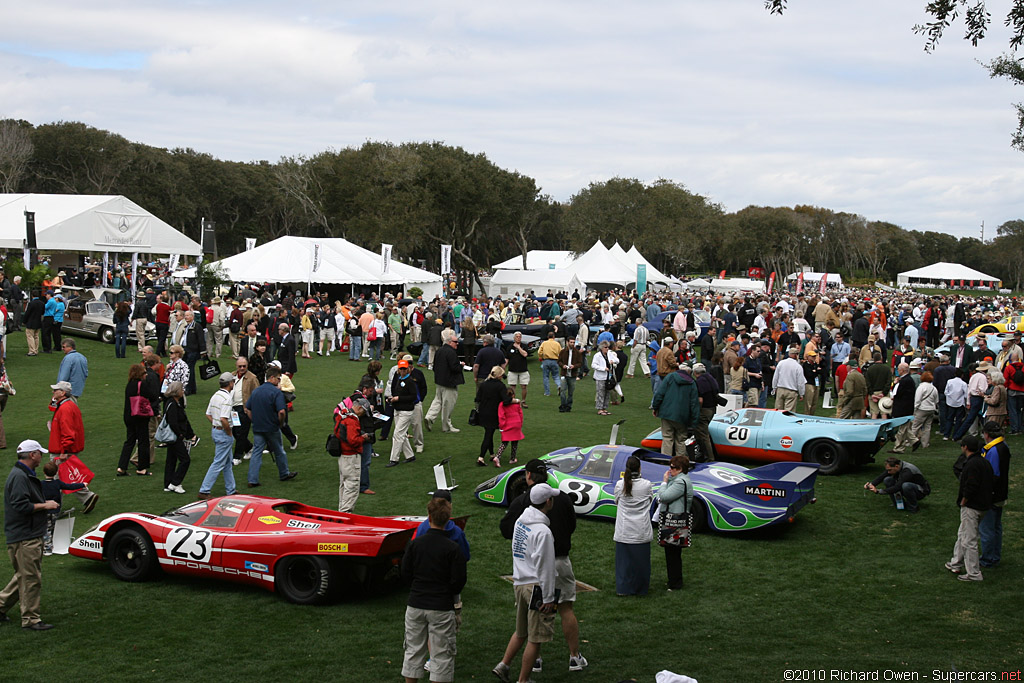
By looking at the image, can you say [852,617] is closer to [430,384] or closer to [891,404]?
[891,404]

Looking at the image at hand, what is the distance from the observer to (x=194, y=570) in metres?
9.20

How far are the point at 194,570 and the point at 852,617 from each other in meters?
6.68

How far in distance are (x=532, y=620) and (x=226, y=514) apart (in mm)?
4048

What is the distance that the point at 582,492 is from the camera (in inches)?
470

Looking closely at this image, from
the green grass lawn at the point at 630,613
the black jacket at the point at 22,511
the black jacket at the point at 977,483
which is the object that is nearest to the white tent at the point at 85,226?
the green grass lawn at the point at 630,613

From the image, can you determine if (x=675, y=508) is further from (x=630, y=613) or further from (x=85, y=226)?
(x=85, y=226)

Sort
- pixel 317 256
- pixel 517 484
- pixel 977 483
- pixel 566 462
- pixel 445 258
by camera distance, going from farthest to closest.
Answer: pixel 445 258 < pixel 317 256 < pixel 566 462 < pixel 517 484 < pixel 977 483

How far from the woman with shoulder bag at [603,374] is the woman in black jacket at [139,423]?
1000 cm

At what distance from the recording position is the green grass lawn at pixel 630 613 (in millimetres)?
7348

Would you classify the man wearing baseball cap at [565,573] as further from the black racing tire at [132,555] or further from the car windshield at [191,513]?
the black racing tire at [132,555]

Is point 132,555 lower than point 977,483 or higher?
lower

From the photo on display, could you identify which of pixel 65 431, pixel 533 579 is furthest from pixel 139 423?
pixel 533 579

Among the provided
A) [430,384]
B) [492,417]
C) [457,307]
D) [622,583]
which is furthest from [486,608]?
[457,307]

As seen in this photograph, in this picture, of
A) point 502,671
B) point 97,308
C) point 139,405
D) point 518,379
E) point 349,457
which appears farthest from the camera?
point 97,308
